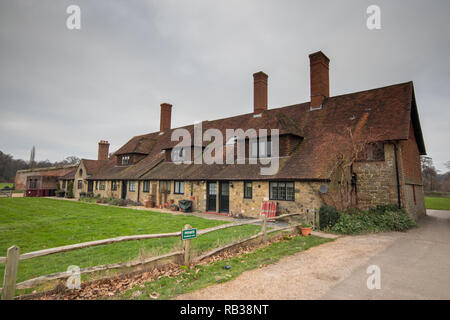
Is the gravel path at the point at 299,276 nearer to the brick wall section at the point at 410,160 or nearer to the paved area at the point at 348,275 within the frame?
the paved area at the point at 348,275

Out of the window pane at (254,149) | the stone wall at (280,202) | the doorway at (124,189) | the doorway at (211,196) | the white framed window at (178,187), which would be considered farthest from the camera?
the doorway at (124,189)

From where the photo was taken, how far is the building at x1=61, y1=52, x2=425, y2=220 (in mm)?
13820

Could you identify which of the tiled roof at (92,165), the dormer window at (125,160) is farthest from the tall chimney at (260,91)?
the tiled roof at (92,165)

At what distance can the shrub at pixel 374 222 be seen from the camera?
12.0 m

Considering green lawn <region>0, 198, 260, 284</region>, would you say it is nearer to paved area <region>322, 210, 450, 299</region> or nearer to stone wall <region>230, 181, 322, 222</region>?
stone wall <region>230, 181, 322, 222</region>

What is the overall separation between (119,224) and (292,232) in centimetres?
848

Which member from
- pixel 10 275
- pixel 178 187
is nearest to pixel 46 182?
pixel 178 187

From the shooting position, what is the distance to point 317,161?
567 inches

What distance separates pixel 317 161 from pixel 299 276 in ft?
30.8

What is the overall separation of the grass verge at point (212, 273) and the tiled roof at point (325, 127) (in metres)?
5.69

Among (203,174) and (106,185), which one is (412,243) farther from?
(106,185)

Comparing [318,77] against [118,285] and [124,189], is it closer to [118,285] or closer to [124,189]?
[118,285]

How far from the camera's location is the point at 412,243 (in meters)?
9.78
